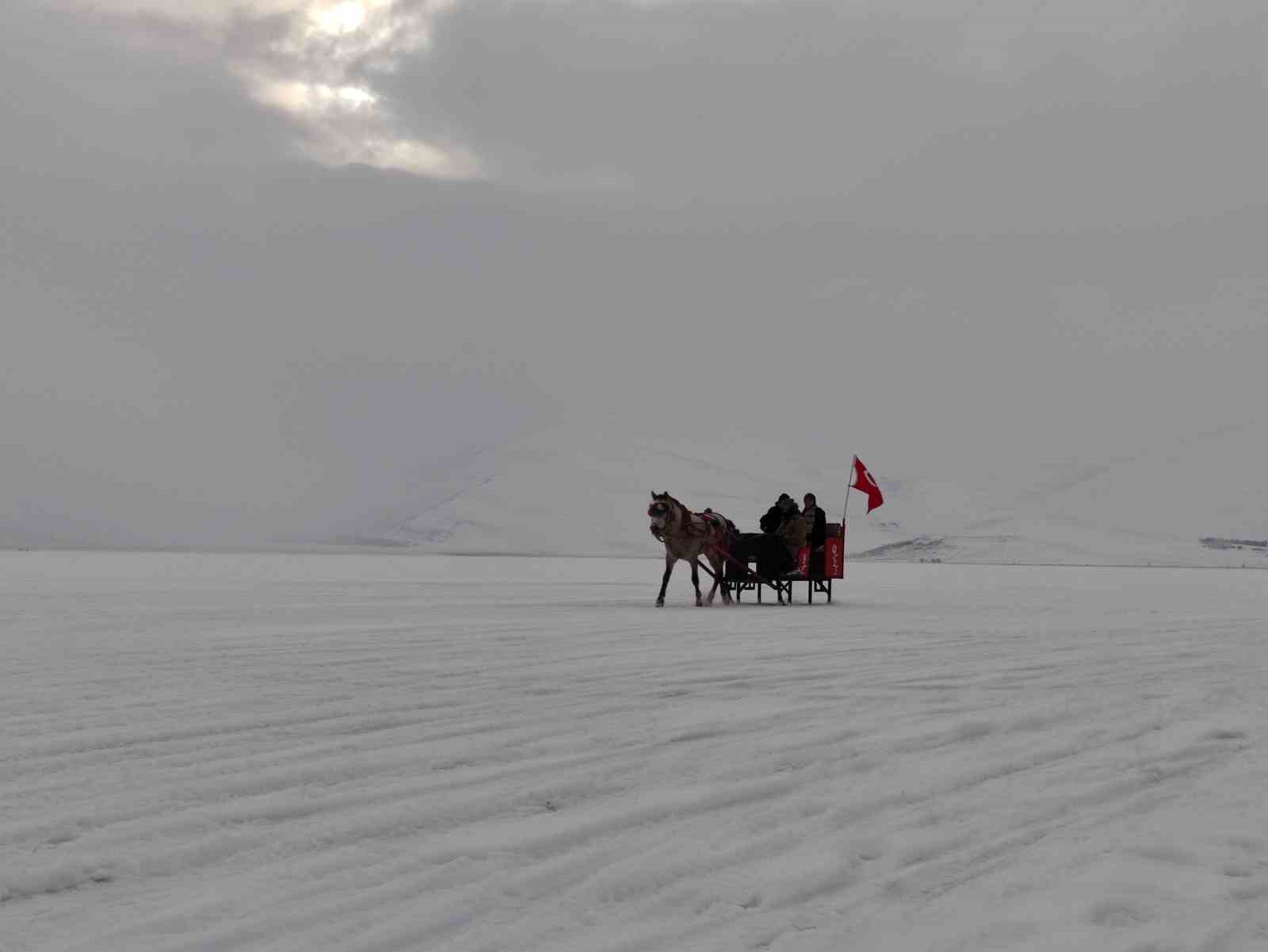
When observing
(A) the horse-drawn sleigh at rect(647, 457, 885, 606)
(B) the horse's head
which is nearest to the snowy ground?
(B) the horse's head

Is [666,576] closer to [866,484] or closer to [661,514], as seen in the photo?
[661,514]

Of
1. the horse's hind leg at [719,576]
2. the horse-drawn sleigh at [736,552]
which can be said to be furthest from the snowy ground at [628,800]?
the horse's hind leg at [719,576]

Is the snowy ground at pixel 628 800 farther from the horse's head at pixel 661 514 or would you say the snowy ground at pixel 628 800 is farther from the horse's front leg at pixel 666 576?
the horse's head at pixel 661 514

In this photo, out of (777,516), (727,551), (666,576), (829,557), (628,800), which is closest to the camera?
(628,800)

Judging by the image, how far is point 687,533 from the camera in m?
17.3

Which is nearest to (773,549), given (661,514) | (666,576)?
(666,576)

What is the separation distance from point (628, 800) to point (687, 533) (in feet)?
42.0

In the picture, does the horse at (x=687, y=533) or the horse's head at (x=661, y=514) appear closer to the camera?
the horse's head at (x=661, y=514)

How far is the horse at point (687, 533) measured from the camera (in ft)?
55.2

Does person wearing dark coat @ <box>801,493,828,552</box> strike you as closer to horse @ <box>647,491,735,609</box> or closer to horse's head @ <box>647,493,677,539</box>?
horse @ <box>647,491,735,609</box>

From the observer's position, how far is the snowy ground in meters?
3.23

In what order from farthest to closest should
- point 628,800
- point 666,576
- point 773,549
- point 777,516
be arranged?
point 777,516, point 773,549, point 666,576, point 628,800

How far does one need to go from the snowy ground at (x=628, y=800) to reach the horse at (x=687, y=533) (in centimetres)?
690

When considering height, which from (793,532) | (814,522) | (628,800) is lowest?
(628,800)
